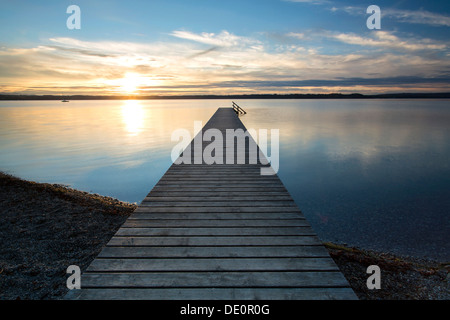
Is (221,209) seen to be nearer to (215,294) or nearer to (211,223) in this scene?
(211,223)

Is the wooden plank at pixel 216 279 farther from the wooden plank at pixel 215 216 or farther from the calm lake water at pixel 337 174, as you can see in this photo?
the calm lake water at pixel 337 174

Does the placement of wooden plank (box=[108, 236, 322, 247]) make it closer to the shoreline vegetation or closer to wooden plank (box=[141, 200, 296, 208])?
wooden plank (box=[141, 200, 296, 208])

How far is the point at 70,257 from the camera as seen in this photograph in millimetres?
4445

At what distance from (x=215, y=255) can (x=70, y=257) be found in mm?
3310

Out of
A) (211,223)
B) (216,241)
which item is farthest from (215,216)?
(216,241)

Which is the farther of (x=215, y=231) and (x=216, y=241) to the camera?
(x=215, y=231)

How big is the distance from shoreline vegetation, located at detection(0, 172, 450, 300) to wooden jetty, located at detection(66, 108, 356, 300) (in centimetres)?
163

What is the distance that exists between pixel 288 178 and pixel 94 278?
968 centimetres

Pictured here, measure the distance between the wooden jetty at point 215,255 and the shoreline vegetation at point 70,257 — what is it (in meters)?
1.63

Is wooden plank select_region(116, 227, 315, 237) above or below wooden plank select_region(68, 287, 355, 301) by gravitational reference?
above

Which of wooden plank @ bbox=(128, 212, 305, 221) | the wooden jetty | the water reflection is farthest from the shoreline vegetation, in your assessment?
the water reflection

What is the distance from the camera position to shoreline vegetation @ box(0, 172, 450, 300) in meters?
3.67

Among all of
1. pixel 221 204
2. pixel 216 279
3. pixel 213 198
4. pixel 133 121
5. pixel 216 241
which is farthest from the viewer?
pixel 133 121
